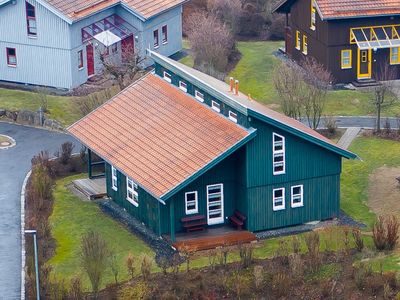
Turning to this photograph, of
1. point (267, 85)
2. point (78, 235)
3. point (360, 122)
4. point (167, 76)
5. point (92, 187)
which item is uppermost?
point (167, 76)

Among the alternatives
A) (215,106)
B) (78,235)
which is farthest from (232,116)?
(78,235)

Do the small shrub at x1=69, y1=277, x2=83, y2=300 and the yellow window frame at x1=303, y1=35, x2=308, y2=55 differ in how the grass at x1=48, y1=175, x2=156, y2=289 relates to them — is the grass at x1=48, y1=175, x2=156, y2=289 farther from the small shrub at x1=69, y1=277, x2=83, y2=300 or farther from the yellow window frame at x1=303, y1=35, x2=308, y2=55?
the yellow window frame at x1=303, y1=35, x2=308, y2=55

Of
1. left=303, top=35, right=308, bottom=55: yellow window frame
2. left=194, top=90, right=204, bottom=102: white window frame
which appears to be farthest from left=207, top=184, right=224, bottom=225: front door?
left=303, top=35, right=308, bottom=55: yellow window frame

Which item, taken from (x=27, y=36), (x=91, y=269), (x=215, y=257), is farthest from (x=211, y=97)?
(x=27, y=36)

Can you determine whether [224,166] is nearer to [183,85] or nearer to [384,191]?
[183,85]

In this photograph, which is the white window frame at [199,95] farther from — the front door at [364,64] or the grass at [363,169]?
the front door at [364,64]

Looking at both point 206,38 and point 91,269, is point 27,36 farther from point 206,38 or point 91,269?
point 91,269

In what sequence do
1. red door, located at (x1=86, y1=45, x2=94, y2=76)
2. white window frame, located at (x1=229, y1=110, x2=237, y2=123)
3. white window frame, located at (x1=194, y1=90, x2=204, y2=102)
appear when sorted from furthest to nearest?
red door, located at (x1=86, y1=45, x2=94, y2=76), white window frame, located at (x1=194, y1=90, x2=204, y2=102), white window frame, located at (x1=229, y1=110, x2=237, y2=123)

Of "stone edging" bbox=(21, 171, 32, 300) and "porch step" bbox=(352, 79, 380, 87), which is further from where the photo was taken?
"porch step" bbox=(352, 79, 380, 87)
